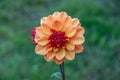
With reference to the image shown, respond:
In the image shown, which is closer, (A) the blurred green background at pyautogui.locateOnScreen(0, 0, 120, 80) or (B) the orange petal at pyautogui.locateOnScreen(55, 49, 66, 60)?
(B) the orange petal at pyautogui.locateOnScreen(55, 49, 66, 60)

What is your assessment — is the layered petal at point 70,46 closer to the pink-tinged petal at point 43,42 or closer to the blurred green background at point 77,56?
the pink-tinged petal at point 43,42

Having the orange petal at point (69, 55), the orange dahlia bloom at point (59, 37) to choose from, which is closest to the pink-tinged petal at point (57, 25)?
the orange dahlia bloom at point (59, 37)

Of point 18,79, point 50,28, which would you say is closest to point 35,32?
point 50,28

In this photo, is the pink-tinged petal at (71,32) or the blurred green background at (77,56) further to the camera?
the blurred green background at (77,56)

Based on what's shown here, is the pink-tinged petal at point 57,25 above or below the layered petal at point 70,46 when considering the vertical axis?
above

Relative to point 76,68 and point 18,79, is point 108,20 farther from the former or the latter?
point 18,79

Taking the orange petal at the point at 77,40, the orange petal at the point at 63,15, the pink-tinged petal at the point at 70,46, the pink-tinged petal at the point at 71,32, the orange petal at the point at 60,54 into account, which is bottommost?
the orange petal at the point at 60,54

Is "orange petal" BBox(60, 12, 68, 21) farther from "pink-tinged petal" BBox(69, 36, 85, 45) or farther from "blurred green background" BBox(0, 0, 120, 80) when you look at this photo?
"blurred green background" BBox(0, 0, 120, 80)

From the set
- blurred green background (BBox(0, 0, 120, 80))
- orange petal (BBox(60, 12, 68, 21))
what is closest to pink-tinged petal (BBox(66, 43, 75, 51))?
orange petal (BBox(60, 12, 68, 21))
